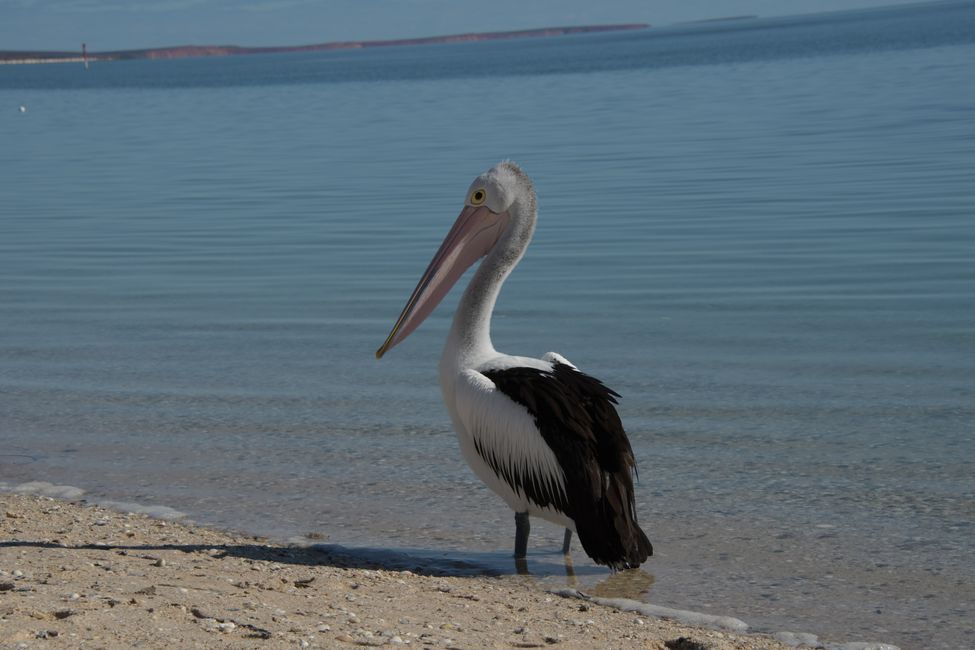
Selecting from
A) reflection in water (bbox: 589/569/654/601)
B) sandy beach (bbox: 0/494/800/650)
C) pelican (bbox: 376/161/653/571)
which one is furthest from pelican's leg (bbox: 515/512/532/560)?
reflection in water (bbox: 589/569/654/601)

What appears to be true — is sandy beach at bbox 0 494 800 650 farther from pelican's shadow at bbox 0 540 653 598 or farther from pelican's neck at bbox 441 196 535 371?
pelican's neck at bbox 441 196 535 371

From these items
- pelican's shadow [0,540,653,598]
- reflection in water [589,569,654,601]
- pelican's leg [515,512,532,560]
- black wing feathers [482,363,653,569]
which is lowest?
pelican's shadow [0,540,653,598]

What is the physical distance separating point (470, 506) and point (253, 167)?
16.6 metres

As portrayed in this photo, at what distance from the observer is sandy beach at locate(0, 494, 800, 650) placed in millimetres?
3367

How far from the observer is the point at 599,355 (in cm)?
795

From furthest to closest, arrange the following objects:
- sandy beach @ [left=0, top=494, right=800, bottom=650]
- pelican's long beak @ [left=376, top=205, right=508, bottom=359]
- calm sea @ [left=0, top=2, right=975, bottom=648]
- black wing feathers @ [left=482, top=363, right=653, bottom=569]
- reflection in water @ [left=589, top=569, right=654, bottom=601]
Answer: pelican's long beak @ [left=376, top=205, right=508, bottom=359] → calm sea @ [left=0, top=2, right=975, bottom=648] → reflection in water @ [left=589, top=569, right=654, bottom=601] → black wing feathers @ [left=482, top=363, right=653, bottom=569] → sandy beach @ [left=0, top=494, right=800, bottom=650]

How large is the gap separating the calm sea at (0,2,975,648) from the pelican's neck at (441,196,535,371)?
791mm

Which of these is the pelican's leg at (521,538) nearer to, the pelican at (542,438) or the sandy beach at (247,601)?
the pelican at (542,438)

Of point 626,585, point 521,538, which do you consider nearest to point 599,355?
point 521,538

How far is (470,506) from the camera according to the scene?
5602mm

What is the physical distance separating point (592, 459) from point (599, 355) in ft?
11.6

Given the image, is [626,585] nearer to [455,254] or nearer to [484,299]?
[484,299]

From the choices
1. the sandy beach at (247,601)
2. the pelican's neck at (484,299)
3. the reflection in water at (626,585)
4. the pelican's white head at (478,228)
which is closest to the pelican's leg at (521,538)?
the sandy beach at (247,601)

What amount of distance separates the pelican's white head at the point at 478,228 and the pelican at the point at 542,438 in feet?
0.78
